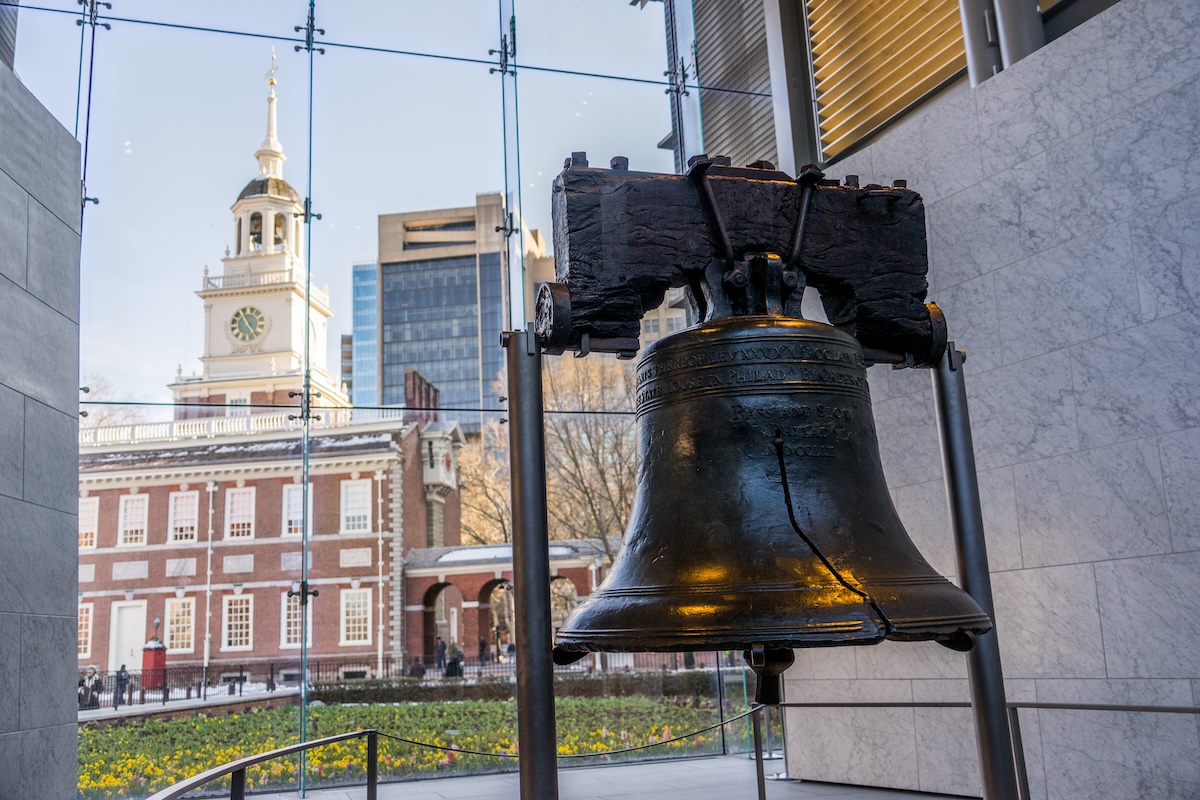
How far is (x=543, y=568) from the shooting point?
2158 mm

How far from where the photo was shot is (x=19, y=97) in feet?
12.9

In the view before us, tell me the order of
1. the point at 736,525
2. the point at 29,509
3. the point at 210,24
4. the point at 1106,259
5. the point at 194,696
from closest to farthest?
1. the point at 736,525
2. the point at 29,509
3. the point at 1106,259
4. the point at 194,696
5. the point at 210,24

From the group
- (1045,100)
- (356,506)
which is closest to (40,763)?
(356,506)

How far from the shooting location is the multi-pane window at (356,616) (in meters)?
7.39

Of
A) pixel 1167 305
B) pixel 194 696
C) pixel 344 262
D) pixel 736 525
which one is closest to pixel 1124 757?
pixel 1167 305

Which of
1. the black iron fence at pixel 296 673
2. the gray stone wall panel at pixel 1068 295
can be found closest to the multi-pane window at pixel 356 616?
the black iron fence at pixel 296 673

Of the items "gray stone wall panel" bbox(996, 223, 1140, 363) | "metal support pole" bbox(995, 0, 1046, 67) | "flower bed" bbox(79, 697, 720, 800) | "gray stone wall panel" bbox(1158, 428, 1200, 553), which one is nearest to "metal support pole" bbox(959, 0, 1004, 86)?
"metal support pole" bbox(995, 0, 1046, 67)

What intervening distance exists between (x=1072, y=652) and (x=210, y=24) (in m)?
7.38

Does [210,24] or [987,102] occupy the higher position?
[210,24]

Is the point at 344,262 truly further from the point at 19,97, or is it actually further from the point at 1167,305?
the point at 1167,305

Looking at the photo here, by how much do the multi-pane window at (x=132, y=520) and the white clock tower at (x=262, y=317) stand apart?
2.34ft

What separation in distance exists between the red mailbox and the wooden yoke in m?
5.87

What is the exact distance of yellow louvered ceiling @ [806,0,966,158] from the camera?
17.7ft

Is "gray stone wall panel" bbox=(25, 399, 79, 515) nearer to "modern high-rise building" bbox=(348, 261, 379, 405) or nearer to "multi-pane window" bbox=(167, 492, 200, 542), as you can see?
"multi-pane window" bbox=(167, 492, 200, 542)
